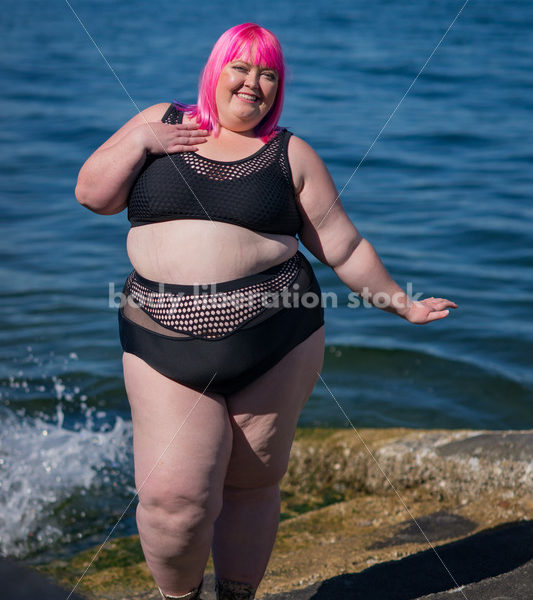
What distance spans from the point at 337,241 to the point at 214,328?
19.8 inches

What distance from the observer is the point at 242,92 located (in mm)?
2340

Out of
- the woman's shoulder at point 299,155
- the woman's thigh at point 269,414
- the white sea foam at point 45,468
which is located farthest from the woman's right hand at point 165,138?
the white sea foam at point 45,468

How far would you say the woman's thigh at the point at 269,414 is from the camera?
91.0 inches

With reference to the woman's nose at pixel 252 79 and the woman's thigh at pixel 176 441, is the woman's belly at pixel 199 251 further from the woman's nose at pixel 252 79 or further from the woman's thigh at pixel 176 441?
the woman's nose at pixel 252 79

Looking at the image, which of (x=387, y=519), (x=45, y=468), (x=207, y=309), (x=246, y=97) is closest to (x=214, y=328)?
(x=207, y=309)

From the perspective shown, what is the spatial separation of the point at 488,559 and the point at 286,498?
1.33 metres

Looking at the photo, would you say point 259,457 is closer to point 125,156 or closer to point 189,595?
point 189,595

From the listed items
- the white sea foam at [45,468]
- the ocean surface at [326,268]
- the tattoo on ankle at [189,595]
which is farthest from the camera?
the ocean surface at [326,268]

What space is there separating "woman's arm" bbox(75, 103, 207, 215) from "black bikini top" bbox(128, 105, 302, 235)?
29 mm

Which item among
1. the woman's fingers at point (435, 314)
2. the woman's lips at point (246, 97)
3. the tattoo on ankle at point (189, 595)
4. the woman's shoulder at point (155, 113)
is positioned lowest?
the tattoo on ankle at point (189, 595)

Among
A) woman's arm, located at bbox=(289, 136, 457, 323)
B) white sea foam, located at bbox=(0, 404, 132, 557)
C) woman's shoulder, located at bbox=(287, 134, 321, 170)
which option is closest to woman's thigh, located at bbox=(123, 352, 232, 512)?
woman's arm, located at bbox=(289, 136, 457, 323)

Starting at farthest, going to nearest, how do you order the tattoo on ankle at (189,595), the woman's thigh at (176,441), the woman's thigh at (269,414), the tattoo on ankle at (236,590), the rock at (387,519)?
the rock at (387,519)
the tattoo on ankle at (236,590)
the tattoo on ankle at (189,595)
the woman's thigh at (269,414)
the woman's thigh at (176,441)

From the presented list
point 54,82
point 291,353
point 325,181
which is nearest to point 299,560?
point 291,353

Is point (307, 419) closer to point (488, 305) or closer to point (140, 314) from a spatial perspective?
point (488, 305)
